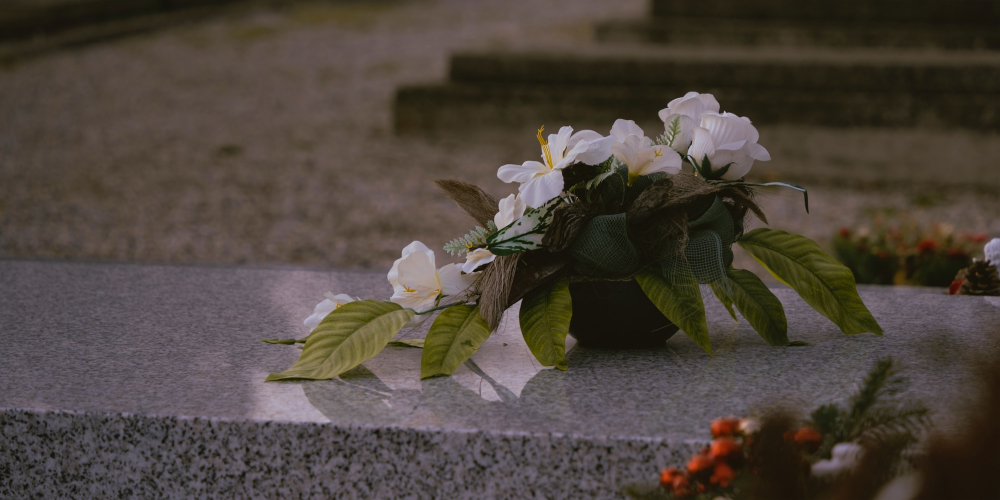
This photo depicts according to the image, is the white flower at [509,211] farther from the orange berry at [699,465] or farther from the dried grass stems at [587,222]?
the orange berry at [699,465]

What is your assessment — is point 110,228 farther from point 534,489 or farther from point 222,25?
point 222,25

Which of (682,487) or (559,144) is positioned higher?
(559,144)

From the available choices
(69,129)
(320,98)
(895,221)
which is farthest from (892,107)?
(69,129)

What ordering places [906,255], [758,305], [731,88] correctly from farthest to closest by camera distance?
[731,88]
[906,255]
[758,305]

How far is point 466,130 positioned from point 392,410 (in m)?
5.20

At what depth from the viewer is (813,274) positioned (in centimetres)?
146

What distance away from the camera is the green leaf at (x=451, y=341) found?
53.0 inches

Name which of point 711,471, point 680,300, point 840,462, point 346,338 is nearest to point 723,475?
point 711,471

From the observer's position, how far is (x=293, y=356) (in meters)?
1.50

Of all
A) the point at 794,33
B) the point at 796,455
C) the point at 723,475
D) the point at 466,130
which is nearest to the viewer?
the point at 796,455

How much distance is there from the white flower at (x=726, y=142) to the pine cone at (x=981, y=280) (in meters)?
0.86

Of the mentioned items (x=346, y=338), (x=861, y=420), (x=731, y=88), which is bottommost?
(x=731, y=88)

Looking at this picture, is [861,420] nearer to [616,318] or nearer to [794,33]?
[616,318]

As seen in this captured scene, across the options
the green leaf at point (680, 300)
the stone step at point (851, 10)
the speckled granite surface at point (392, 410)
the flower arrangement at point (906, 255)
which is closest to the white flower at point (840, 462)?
the speckled granite surface at point (392, 410)
